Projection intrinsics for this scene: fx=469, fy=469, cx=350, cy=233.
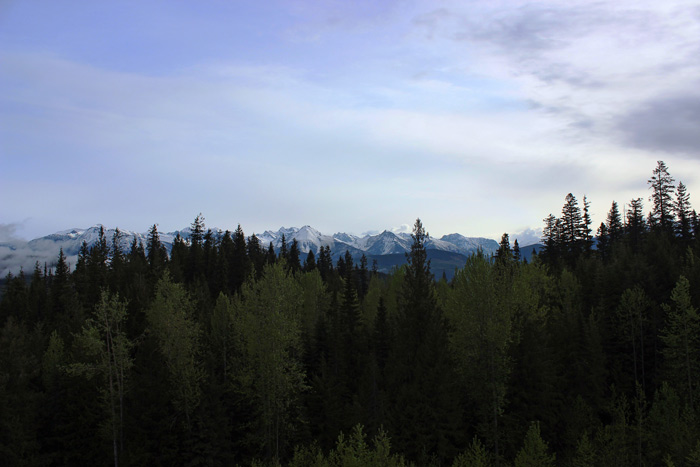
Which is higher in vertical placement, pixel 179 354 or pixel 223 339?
pixel 223 339

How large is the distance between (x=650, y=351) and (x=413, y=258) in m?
28.4

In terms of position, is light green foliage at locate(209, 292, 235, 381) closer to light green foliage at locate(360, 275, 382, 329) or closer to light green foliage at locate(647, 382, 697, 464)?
light green foliage at locate(360, 275, 382, 329)

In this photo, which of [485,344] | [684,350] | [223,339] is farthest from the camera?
[223,339]

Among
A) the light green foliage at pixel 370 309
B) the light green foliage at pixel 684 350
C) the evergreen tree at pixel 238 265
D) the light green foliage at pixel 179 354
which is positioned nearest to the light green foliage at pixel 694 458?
the light green foliage at pixel 684 350

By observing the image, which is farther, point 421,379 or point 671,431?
point 421,379

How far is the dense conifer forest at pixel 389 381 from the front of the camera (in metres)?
35.6

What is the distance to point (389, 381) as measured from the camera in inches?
1555

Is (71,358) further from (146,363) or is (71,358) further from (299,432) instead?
(299,432)

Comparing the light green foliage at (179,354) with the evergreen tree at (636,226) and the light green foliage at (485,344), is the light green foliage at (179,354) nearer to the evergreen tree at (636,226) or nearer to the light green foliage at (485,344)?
the light green foliage at (485,344)

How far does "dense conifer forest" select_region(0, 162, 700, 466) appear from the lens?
3556 centimetres

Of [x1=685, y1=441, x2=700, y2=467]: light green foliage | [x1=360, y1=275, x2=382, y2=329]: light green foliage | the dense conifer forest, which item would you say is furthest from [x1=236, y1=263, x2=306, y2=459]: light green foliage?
[x1=685, y1=441, x2=700, y2=467]: light green foliage

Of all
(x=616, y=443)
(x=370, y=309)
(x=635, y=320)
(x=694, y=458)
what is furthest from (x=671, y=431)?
(x=370, y=309)

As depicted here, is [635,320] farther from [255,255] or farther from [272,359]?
[255,255]

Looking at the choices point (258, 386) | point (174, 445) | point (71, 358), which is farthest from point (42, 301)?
point (258, 386)
